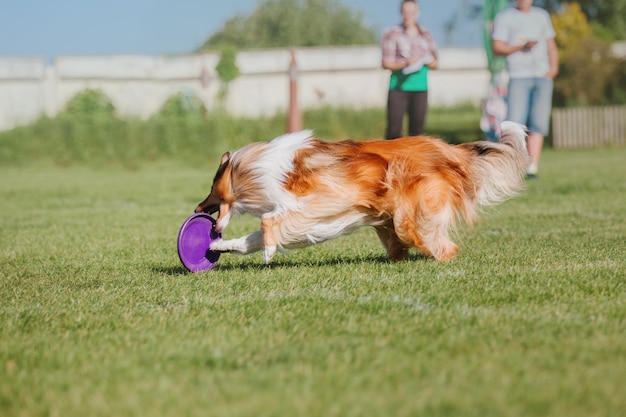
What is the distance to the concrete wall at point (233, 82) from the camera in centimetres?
3028

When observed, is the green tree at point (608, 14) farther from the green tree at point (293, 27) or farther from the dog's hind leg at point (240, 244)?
the dog's hind leg at point (240, 244)

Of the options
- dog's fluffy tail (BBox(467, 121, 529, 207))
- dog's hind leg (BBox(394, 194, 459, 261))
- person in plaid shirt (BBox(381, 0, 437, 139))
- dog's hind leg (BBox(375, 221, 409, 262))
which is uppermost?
person in plaid shirt (BBox(381, 0, 437, 139))

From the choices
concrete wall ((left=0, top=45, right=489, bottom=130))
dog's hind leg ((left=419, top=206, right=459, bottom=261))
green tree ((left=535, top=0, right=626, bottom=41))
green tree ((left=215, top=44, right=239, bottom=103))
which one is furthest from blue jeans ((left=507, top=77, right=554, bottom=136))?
green tree ((left=535, top=0, right=626, bottom=41))

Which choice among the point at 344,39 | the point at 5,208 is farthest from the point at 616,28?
the point at 5,208

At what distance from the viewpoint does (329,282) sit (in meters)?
5.27

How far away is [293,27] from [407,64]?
160 ft

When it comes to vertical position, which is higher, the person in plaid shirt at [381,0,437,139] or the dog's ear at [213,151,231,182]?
the person in plaid shirt at [381,0,437,139]

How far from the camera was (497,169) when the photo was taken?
6.15m

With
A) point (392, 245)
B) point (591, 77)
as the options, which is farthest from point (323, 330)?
point (591, 77)

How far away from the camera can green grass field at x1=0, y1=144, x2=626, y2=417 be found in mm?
2936

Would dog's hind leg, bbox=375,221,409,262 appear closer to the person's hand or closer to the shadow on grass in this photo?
the shadow on grass

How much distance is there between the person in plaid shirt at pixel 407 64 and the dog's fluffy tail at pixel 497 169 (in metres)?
4.69

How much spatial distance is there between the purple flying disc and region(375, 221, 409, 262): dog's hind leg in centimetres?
115

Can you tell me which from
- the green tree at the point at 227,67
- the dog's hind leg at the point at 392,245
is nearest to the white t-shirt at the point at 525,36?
the dog's hind leg at the point at 392,245
